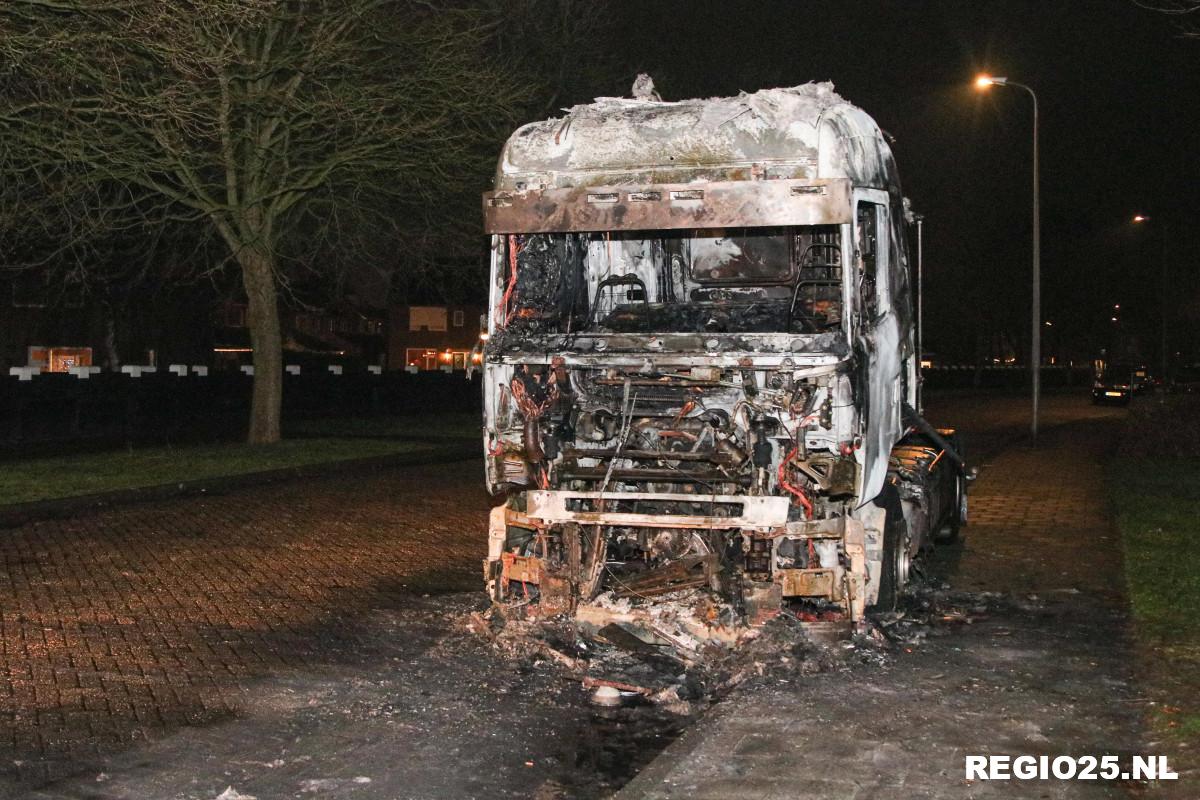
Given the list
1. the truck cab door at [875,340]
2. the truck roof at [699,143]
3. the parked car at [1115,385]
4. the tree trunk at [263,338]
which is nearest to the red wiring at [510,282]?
the truck roof at [699,143]

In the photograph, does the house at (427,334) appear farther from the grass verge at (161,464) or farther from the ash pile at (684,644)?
the ash pile at (684,644)

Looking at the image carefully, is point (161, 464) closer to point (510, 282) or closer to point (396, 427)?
point (396, 427)

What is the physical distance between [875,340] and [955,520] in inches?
193

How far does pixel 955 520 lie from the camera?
13352 millimetres

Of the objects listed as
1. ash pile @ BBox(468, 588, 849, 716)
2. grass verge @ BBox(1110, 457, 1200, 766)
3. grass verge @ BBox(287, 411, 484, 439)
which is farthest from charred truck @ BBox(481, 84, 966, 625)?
grass verge @ BBox(287, 411, 484, 439)

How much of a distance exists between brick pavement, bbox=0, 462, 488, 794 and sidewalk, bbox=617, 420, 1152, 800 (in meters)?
2.81

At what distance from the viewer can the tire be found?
9258 millimetres

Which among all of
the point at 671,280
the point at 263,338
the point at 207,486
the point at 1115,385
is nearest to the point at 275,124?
the point at 263,338

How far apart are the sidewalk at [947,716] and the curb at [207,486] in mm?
10594

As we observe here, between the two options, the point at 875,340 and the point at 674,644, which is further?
the point at 875,340

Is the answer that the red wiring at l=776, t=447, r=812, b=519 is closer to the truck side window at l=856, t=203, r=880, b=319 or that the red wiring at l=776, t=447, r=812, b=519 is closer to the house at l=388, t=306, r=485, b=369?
the truck side window at l=856, t=203, r=880, b=319

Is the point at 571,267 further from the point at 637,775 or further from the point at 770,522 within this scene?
the point at 637,775

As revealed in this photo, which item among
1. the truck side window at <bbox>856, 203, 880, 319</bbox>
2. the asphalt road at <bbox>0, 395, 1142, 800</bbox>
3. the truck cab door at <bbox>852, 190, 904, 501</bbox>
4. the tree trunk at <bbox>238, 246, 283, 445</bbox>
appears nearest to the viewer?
the asphalt road at <bbox>0, 395, 1142, 800</bbox>

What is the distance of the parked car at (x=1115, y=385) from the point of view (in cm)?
5400
